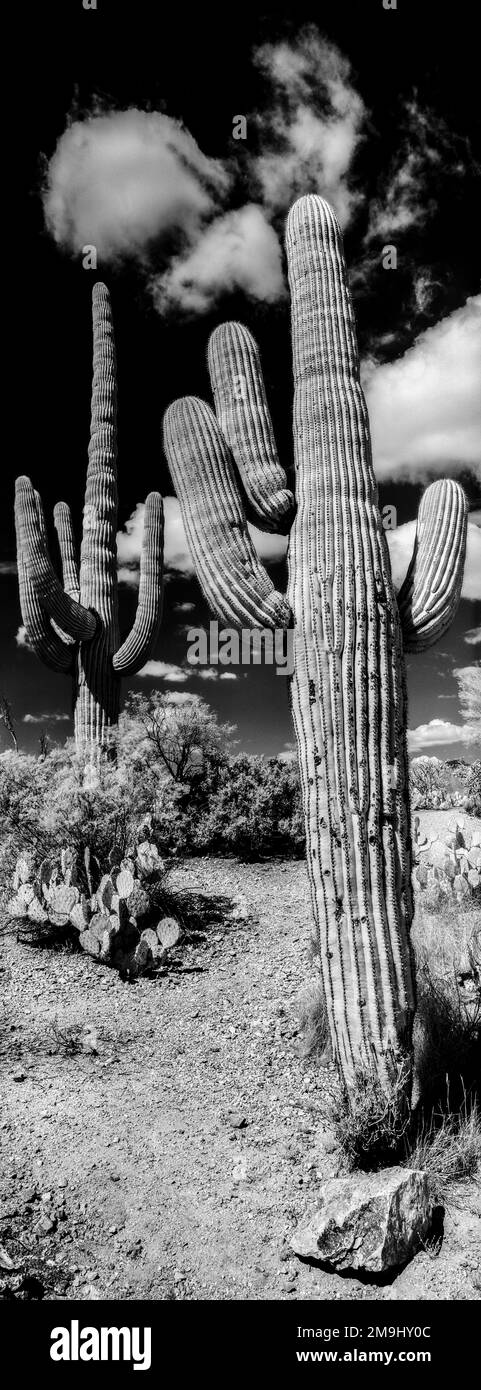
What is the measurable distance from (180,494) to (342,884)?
7.35 feet

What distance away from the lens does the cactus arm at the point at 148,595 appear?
1126 centimetres

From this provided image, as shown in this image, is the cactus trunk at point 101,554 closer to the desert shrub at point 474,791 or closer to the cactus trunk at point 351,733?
the desert shrub at point 474,791

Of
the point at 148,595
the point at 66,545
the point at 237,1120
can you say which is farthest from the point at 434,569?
the point at 66,545

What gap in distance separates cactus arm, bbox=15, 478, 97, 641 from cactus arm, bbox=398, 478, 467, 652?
21.8 feet

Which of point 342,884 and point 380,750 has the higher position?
point 380,750

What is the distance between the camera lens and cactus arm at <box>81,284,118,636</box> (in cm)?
1163

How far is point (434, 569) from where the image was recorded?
403 cm

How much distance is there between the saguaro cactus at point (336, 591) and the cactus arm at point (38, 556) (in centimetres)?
587

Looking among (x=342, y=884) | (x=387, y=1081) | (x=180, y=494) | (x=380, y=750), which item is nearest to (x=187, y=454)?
(x=180, y=494)

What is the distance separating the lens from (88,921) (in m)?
5.84

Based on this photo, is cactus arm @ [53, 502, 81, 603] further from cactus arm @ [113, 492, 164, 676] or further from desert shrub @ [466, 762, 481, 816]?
desert shrub @ [466, 762, 481, 816]

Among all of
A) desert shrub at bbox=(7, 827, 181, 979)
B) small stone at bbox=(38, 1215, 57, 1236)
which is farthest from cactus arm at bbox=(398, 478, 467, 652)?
desert shrub at bbox=(7, 827, 181, 979)

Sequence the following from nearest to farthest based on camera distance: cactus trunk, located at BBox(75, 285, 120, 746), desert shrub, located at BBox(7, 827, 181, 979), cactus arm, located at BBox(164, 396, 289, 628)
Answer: cactus arm, located at BBox(164, 396, 289, 628) → desert shrub, located at BBox(7, 827, 181, 979) → cactus trunk, located at BBox(75, 285, 120, 746)
